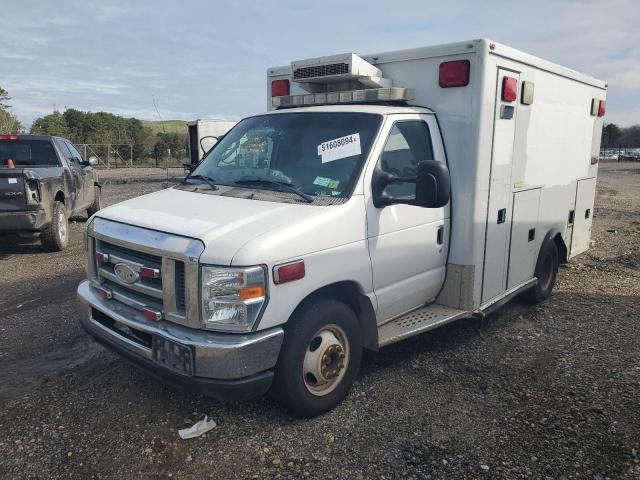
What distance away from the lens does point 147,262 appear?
3408 millimetres

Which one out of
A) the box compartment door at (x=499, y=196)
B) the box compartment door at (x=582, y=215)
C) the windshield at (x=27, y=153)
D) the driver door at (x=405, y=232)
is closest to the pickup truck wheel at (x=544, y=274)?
the box compartment door at (x=582, y=215)

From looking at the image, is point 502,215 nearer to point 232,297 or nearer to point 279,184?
Result: point 279,184

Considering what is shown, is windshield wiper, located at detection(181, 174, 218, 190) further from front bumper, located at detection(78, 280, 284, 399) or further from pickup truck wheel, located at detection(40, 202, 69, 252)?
pickup truck wheel, located at detection(40, 202, 69, 252)

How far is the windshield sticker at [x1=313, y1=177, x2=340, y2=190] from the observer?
150 inches

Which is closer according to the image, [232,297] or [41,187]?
[232,297]

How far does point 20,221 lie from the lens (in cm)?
824

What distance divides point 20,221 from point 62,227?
3.11 feet

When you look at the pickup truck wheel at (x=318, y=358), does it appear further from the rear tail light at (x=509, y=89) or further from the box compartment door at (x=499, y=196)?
the rear tail light at (x=509, y=89)

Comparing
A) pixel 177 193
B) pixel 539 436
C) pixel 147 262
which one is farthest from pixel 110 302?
pixel 539 436

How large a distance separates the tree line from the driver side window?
3052cm

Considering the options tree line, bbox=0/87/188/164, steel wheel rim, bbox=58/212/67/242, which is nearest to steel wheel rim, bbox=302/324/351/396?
steel wheel rim, bbox=58/212/67/242

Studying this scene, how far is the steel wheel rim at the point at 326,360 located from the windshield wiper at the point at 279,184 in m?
0.91

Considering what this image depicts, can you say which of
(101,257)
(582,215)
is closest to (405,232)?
(101,257)

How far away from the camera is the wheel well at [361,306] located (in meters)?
3.82
